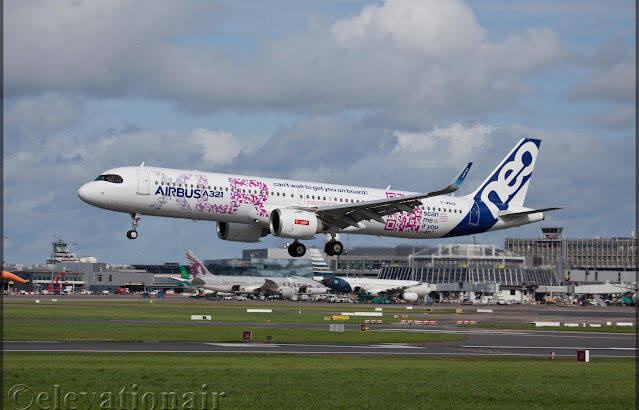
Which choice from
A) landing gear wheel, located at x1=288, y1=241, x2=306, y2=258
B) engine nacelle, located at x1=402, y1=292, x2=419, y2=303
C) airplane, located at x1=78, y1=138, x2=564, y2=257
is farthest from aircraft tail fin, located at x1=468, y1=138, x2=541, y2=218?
engine nacelle, located at x1=402, y1=292, x2=419, y2=303

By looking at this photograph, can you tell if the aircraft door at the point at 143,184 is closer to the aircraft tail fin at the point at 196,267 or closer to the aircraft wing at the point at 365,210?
the aircraft wing at the point at 365,210

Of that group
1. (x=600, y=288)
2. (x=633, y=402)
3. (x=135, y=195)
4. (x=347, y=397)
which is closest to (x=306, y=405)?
(x=347, y=397)

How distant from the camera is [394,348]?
155 ft

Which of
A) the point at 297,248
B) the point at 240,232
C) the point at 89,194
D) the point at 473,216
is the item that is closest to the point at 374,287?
the point at 473,216

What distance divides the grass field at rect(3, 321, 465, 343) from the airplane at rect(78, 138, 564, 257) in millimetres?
6821

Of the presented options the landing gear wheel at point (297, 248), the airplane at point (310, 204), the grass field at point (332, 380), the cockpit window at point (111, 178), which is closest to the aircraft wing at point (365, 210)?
the airplane at point (310, 204)

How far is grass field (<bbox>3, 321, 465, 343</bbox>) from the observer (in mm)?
50834

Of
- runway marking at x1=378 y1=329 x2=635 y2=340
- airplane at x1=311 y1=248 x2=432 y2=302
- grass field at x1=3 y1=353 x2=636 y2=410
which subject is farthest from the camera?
airplane at x1=311 y1=248 x2=432 y2=302

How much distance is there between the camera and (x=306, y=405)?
1001 inches

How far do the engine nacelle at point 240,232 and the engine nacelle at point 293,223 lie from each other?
3.47m

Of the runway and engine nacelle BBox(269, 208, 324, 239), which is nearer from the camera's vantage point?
the runway

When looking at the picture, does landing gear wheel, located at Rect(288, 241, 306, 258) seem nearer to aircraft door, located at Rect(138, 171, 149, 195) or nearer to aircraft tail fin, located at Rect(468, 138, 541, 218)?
aircraft door, located at Rect(138, 171, 149, 195)

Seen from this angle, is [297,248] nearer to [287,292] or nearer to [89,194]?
[89,194]

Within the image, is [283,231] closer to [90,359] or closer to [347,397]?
[90,359]
